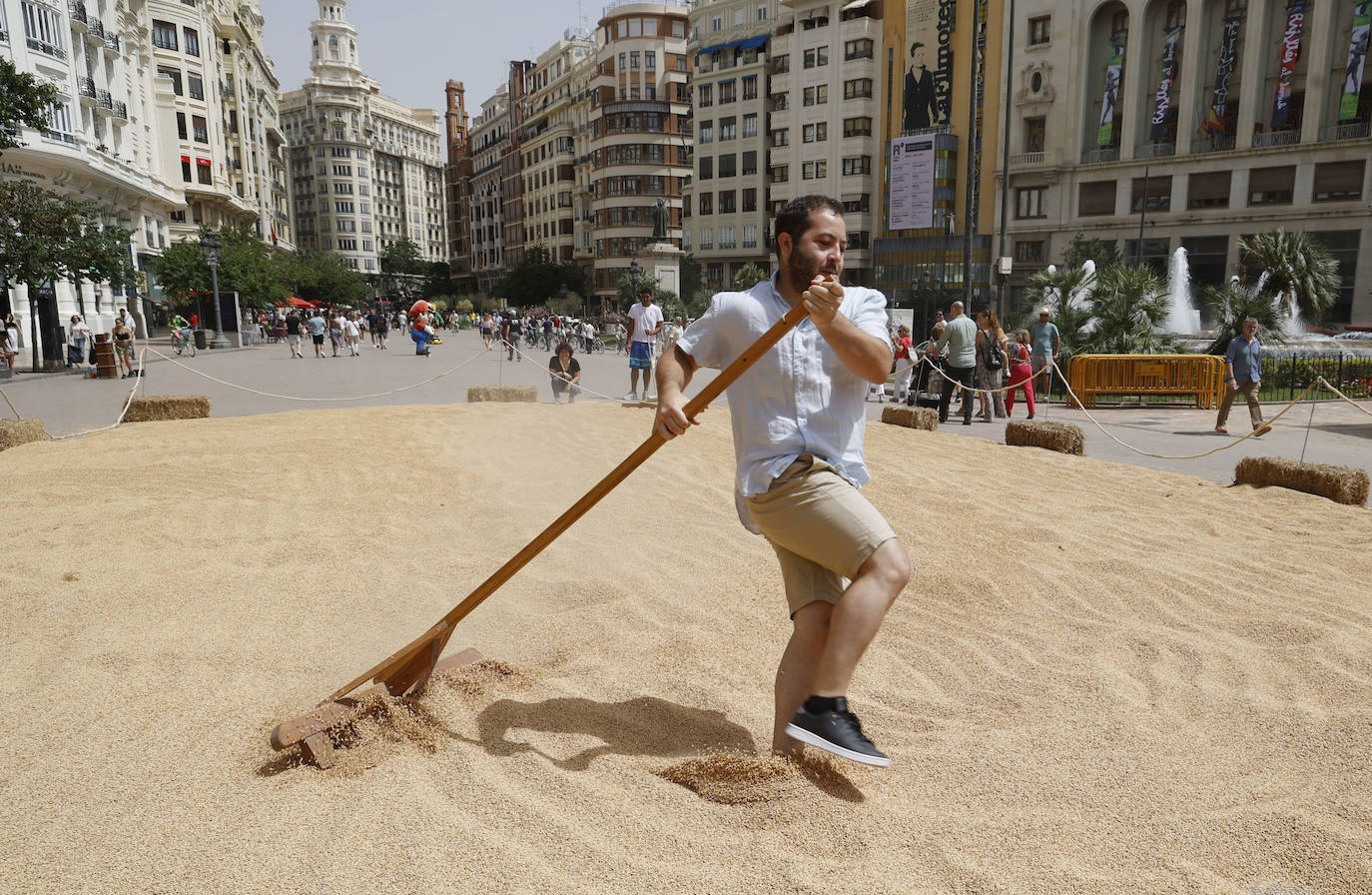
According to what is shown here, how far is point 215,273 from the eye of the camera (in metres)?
31.1

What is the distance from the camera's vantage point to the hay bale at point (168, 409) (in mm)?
12180

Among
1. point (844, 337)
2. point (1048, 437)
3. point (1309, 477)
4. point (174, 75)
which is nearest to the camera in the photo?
point (844, 337)

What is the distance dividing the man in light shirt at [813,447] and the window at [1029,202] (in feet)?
164

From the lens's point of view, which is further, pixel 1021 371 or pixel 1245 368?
pixel 1021 371

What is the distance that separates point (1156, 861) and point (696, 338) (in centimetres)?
208

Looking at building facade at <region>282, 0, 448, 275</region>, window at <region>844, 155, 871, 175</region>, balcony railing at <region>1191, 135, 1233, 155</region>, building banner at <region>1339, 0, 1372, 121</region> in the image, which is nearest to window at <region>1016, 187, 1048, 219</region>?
balcony railing at <region>1191, 135, 1233, 155</region>

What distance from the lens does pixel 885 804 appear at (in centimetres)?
281

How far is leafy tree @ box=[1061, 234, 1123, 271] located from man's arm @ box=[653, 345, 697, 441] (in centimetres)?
4123

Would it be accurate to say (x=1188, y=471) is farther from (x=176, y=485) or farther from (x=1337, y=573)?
(x=176, y=485)

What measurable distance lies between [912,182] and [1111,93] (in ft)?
35.1

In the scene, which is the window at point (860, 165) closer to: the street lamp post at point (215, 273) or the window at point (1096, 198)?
the window at point (1096, 198)

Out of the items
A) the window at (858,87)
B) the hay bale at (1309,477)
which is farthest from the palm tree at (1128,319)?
the window at (858,87)

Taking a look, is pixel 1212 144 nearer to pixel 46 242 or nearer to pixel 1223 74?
pixel 1223 74

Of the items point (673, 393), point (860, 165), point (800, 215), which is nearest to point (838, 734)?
point (673, 393)
